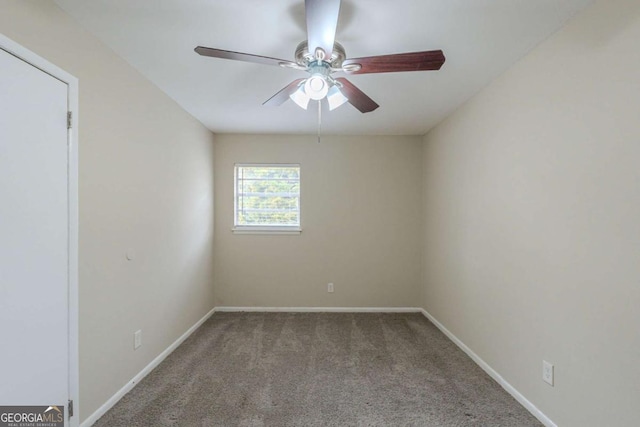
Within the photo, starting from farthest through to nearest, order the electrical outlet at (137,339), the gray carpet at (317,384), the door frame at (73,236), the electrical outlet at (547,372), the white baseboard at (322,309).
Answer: the white baseboard at (322,309), the electrical outlet at (137,339), the gray carpet at (317,384), the electrical outlet at (547,372), the door frame at (73,236)

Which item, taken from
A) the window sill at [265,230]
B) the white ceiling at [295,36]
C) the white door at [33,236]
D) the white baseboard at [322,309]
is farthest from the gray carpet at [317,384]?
the white ceiling at [295,36]

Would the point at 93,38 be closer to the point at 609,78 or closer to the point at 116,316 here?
the point at 116,316

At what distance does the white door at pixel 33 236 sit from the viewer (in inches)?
51.6

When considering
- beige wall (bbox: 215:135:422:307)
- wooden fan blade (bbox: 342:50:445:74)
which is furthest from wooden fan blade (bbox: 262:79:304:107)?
beige wall (bbox: 215:135:422:307)

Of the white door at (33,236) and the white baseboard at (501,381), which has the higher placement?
the white door at (33,236)

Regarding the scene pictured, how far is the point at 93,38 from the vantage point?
6.00ft

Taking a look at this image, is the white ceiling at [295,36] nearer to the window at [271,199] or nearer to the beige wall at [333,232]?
the beige wall at [333,232]

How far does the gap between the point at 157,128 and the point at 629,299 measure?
331 cm

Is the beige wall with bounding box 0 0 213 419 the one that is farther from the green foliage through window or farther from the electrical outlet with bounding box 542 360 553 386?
the electrical outlet with bounding box 542 360 553 386

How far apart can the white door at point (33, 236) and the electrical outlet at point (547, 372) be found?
2.82 m

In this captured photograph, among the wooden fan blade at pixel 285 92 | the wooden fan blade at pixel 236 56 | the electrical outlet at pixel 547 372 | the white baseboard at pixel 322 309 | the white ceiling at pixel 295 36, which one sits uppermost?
the white ceiling at pixel 295 36

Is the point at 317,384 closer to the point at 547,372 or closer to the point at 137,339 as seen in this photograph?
the point at 137,339

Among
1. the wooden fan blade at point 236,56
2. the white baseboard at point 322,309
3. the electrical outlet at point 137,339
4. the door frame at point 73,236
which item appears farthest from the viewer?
the white baseboard at point 322,309

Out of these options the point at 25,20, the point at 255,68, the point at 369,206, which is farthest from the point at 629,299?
the point at 25,20
